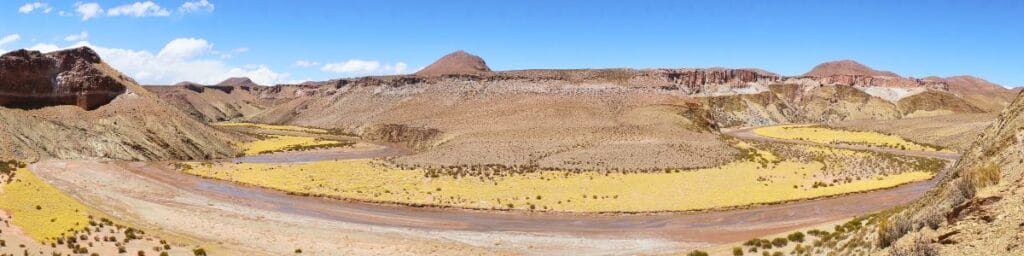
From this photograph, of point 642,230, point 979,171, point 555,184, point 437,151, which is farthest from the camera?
point 437,151

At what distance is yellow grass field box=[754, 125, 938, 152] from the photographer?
75.8m

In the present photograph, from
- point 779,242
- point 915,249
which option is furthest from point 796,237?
point 915,249

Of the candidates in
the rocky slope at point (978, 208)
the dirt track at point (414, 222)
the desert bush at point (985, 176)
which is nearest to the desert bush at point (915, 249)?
the rocky slope at point (978, 208)

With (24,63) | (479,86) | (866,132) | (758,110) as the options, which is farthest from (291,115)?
(866,132)

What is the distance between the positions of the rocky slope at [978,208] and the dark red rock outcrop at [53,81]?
67987 millimetres

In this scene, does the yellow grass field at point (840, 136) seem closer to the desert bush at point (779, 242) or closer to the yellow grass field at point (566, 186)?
the yellow grass field at point (566, 186)

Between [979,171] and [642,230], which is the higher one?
[979,171]

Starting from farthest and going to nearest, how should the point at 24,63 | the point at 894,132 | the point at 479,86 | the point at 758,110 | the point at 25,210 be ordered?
the point at 758,110, the point at 479,86, the point at 894,132, the point at 24,63, the point at 25,210

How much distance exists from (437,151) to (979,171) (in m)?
56.4

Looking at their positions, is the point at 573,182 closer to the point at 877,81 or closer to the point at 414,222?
the point at 414,222

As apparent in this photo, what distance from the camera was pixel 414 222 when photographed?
31438 mm

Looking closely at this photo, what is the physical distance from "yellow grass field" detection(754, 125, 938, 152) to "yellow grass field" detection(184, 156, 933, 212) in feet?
97.8

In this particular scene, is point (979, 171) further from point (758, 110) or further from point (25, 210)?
point (758, 110)

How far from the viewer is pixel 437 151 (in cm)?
6600
